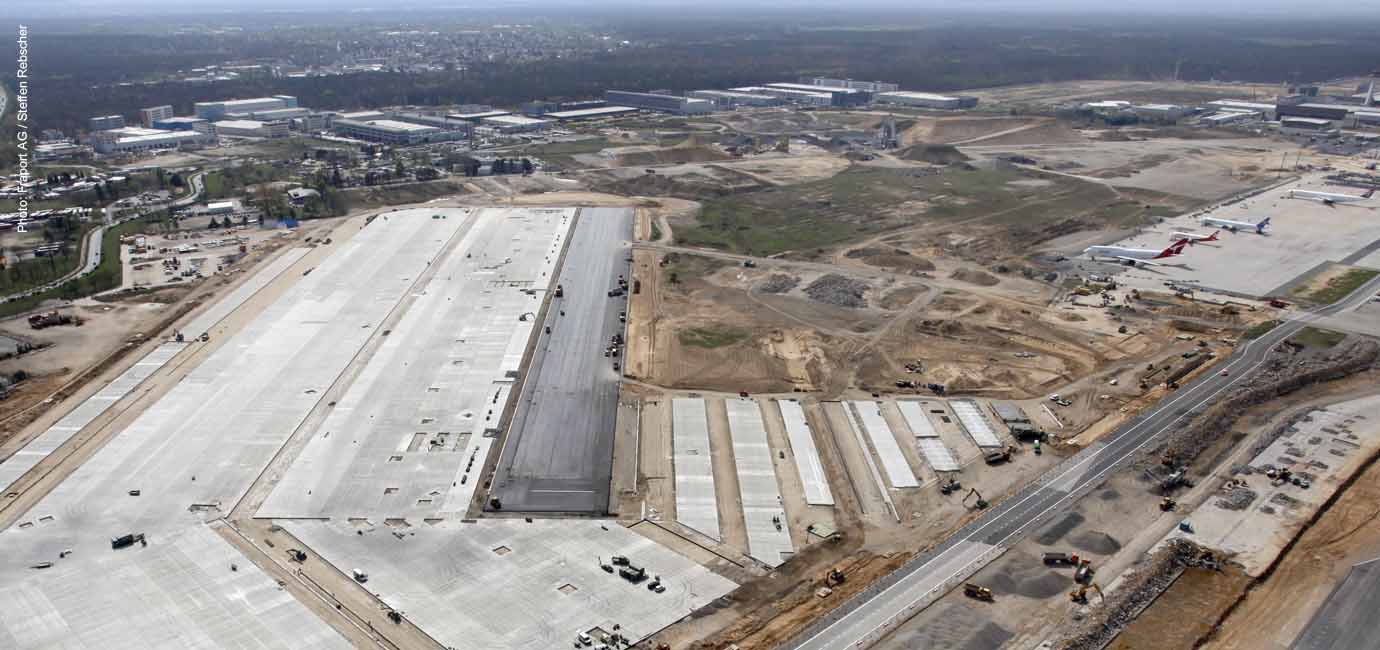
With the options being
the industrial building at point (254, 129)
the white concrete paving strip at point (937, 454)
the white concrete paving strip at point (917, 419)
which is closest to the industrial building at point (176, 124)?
the industrial building at point (254, 129)

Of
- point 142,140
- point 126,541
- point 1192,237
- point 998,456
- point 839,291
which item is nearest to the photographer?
point 126,541

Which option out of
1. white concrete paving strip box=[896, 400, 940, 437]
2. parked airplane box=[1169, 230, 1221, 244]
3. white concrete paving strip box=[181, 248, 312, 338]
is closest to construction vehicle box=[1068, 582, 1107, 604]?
white concrete paving strip box=[896, 400, 940, 437]

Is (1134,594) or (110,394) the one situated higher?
(110,394)

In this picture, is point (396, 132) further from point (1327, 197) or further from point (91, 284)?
point (1327, 197)

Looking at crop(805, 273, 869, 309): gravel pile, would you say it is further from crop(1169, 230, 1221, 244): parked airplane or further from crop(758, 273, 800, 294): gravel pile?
crop(1169, 230, 1221, 244): parked airplane

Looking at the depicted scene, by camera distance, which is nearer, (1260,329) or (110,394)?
(110,394)

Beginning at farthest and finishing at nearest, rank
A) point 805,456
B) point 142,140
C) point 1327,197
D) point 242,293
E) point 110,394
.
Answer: point 142,140 → point 1327,197 → point 242,293 → point 110,394 → point 805,456

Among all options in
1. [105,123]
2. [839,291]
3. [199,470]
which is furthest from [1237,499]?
[105,123]
